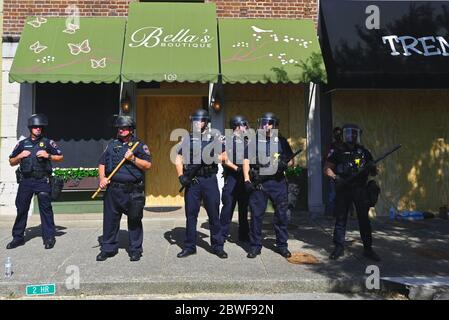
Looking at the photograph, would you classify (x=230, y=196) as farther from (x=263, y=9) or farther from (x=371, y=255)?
(x=263, y=9)

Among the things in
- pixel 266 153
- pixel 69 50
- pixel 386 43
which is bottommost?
pixel 266 153

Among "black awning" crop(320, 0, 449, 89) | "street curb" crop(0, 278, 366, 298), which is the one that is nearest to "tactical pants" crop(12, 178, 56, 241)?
"street curb" crop(0, 278, 366, 298)

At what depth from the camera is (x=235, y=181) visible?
21.6 ft

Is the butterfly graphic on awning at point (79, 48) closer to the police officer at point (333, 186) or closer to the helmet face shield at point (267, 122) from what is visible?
the helmet face shield at point (267, 122)

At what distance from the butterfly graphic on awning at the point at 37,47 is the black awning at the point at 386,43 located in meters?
5.75

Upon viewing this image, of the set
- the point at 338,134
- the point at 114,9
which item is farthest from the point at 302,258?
the point at 114,9

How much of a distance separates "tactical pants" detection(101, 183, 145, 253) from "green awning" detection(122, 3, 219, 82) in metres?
2.74

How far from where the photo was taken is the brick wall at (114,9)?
905 cm

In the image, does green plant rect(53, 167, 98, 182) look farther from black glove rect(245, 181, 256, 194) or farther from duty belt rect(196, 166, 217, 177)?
black glove rect(245, 181, 256, 194)

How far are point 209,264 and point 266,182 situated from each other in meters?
1.42

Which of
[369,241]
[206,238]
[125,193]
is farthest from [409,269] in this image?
[125,193]

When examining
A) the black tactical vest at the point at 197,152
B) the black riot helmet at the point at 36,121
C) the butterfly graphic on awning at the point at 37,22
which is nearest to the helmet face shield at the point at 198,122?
the black tactical vest at the point at 197,152
